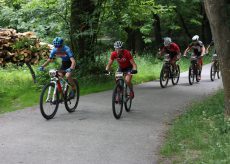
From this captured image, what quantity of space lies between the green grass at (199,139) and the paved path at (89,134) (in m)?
0.31

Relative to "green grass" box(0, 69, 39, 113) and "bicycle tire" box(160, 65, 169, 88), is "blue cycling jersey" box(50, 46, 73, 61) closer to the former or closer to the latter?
"green grass" box(0, 69, 39, 113)

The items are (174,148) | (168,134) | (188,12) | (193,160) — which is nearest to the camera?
(193,160)

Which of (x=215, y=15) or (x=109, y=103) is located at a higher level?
(x=215, y=15)

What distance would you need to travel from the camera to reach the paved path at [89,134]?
7.59m

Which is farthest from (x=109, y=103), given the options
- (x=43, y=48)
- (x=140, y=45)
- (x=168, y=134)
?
(x=140, y=45)

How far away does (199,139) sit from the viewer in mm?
8211

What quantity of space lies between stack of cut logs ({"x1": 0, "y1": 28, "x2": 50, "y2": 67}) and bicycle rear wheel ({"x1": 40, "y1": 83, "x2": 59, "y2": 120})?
6547 mm

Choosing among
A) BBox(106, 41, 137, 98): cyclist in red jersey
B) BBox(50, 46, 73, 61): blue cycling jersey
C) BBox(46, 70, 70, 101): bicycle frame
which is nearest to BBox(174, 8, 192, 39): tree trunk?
BBox(106, 41, 137, 98): cyclist in red jersey

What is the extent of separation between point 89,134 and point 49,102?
6.50 ft

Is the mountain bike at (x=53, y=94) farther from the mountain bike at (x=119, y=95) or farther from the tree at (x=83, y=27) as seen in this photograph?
the tree at (x=83, y=27)

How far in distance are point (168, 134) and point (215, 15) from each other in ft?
8.89

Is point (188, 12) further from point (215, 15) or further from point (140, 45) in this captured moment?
point (215, 15)

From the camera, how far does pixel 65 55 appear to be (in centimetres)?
1191

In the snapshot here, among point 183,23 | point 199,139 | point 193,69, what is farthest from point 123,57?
point 183,23
